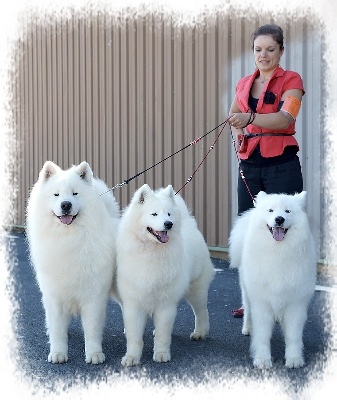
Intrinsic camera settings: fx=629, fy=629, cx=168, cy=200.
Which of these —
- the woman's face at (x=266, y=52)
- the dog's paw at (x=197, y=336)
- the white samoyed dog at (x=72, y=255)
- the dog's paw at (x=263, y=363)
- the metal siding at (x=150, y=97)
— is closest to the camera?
the dog's paw at (x=263, y=363)

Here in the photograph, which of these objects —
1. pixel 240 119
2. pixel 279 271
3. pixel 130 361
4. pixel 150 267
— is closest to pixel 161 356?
pixel 130 361

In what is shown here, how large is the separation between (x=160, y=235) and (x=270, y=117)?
3.39 ft

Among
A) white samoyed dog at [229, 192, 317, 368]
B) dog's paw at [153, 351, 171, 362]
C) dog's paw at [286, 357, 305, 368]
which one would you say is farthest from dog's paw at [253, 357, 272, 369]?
Result: dog's paw at [153, 351, 171, 362]

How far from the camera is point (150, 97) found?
8.19 metres

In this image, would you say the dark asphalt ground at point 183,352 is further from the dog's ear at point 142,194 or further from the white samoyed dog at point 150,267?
the dog's ear at point 142,194

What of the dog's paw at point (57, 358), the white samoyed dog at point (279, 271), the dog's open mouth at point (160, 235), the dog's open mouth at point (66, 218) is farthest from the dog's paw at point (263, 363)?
the dog's open mouth at point (66, 218)

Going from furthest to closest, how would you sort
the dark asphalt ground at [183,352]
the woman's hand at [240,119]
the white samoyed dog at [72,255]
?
1. the woman's hand at [240,119]
2. the white samoyed dog at [72,255]
3. the dark asphalt ground at [183,352]

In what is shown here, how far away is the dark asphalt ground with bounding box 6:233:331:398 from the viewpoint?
11.2ft

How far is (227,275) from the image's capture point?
6473 millimetres

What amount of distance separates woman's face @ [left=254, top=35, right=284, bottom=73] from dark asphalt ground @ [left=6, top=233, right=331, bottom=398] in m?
1.79

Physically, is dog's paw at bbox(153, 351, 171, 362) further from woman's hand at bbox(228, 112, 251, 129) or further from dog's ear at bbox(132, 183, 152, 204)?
woman's hand at bbox(228, 112, 251, 129)

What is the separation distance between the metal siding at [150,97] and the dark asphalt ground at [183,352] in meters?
2.07

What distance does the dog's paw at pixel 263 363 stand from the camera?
3510 millimetres

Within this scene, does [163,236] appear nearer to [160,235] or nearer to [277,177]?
[160,235]
